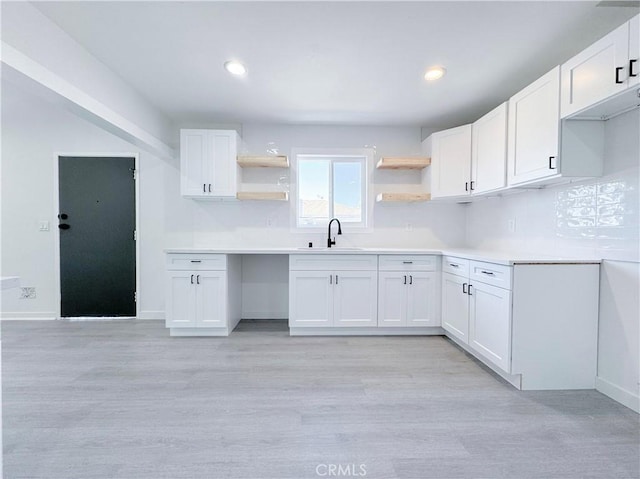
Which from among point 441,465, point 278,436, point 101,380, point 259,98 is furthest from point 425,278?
point 101,380

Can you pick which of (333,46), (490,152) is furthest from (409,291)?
(333,46)

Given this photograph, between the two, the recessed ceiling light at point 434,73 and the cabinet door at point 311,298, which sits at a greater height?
the recessed ceiling light at point 434,73

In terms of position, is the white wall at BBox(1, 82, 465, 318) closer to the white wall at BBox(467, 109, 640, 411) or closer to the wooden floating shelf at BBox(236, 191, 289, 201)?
the wooden floating shelf at BBox(236, 191, 289, 201)

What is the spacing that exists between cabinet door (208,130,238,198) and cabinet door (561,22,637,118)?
9.64 feet

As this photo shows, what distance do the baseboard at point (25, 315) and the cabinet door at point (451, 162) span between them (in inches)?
195

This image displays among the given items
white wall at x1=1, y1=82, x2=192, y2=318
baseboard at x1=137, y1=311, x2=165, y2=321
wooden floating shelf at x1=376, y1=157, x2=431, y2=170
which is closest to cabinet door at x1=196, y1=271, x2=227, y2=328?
white wall at x1=1, y1=82, x2=192, y2=318

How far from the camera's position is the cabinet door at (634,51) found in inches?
59.0

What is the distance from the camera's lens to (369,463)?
141 cm

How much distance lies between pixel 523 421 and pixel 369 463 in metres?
1.02

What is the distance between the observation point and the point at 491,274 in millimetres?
2264

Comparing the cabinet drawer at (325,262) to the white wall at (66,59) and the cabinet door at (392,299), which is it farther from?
the white wall at (66,59)

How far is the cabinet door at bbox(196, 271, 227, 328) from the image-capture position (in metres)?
3.02

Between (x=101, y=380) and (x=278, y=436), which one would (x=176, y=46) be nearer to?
(x=101, y=380)

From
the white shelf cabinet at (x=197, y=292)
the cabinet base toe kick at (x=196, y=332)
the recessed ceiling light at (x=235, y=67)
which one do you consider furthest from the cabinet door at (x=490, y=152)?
the cabinet base toe kick at (x=196, y=332)
